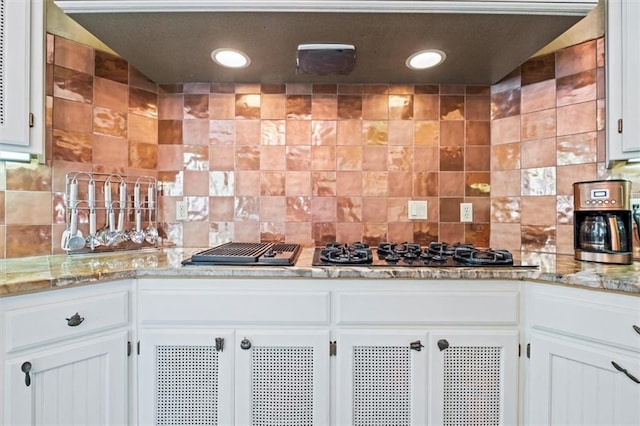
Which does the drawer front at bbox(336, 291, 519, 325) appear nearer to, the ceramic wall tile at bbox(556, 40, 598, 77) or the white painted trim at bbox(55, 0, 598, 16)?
the white painted trim at bbox(55, 0, 598, 16)

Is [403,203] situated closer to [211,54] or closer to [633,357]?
[633,357]

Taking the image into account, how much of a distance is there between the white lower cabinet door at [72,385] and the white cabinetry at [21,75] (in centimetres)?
87

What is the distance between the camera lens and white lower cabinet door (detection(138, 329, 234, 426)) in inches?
46.1

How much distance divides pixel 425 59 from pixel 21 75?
180 centimetres

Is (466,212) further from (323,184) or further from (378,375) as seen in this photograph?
(378,375)

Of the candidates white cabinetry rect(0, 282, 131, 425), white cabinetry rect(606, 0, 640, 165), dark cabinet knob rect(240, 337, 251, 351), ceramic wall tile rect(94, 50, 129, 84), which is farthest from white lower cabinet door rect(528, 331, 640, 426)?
ceramic wall tile rect(94, 50, 129, 84)

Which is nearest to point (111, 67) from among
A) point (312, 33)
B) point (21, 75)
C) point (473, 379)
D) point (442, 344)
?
point (21, 75)

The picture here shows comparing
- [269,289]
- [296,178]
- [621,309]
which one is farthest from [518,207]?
[269,289]

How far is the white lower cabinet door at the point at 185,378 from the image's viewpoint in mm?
1172

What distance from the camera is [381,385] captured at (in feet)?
3.84

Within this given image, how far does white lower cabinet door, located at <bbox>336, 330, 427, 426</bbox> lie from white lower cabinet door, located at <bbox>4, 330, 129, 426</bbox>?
819 millimetres

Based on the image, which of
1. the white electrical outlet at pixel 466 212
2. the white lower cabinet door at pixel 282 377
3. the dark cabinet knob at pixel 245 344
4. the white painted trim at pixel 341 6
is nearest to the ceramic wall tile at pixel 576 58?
the white painted trim at pixel 341 6

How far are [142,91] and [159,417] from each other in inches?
64.7

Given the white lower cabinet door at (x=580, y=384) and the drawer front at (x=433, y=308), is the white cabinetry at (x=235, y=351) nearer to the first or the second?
the drawer front at (x=433, y=308)
